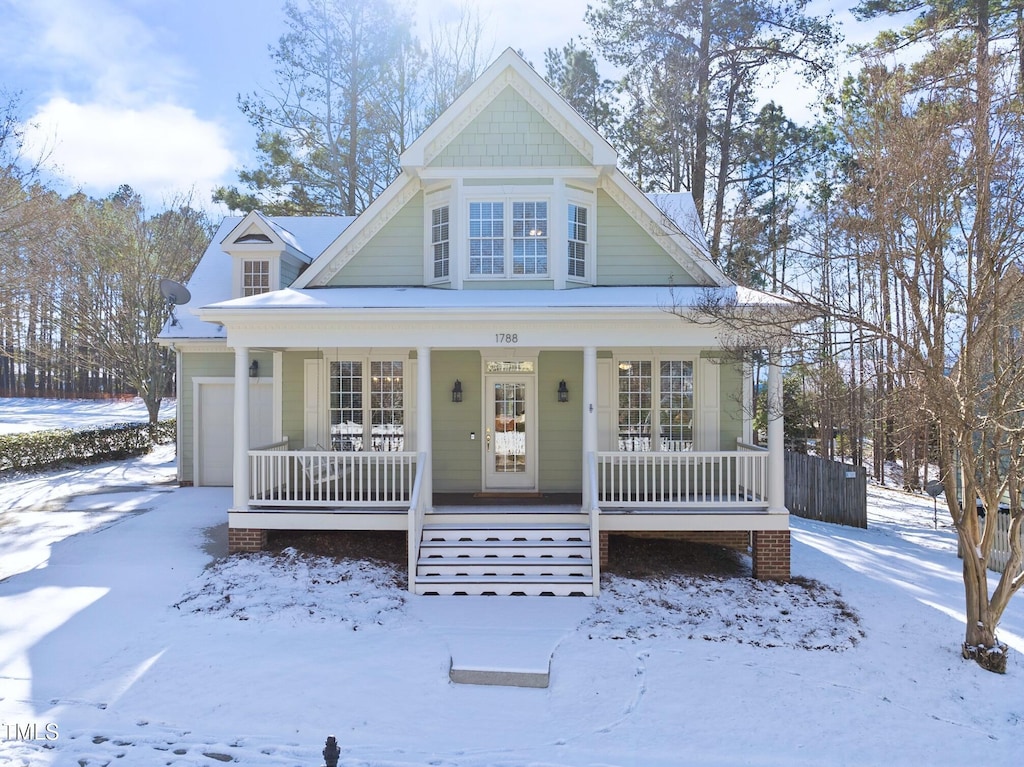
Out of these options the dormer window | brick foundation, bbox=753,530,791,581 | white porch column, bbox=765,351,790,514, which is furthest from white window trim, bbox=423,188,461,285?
brick foundation, bbox=753,530,791,581

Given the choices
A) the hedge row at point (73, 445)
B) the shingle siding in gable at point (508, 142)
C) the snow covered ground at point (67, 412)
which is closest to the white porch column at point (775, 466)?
the shingle siding in gable at point (508, 142)

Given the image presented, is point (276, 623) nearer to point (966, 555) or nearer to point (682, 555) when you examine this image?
point (682, 555)

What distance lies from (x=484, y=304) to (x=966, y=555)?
6.81m

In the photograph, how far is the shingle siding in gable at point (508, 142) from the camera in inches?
428

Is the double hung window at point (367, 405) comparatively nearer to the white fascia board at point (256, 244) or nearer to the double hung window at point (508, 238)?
the double hung window at point (508, 238)

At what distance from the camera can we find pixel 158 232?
23.2 m

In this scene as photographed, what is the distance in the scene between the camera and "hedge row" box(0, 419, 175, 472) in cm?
1638

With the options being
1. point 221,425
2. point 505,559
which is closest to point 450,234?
point 505,559

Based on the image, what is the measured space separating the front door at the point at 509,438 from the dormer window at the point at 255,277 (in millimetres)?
5823

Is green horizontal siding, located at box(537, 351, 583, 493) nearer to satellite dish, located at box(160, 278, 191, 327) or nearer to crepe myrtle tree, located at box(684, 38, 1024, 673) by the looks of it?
crepe myrtle tree, located at box(684, 38, 1024, 673)

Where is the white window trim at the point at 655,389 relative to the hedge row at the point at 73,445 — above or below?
above

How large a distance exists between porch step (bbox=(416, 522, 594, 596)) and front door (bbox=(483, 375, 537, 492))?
6.48 ft

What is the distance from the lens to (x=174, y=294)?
1370cm

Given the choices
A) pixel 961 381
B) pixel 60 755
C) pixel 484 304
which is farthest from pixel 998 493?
pixel 60 755
